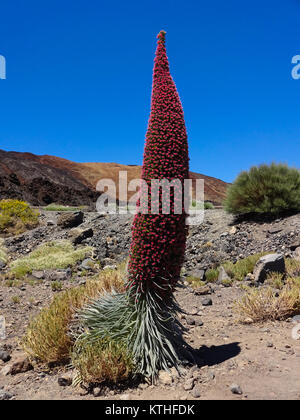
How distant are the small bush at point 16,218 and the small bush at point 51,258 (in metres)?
5.74

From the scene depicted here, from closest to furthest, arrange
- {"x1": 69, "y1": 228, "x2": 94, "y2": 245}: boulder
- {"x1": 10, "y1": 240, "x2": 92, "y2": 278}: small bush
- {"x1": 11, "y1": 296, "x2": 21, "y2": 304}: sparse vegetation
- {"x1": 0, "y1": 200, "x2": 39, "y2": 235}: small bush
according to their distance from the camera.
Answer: {"x1": 11, "y1": 296, "x2": 21, "y2": 304}: sparse vegetation → {"x1": 10, "y1": 240, "x2": 92, "y2": 278}: small bush → {"x1": 69, "y1": 228, "x2": 94, "y2": 245}: boulder → {"x1": 0, "y1": 200, "x2": 39, "y2": 235}: small bush

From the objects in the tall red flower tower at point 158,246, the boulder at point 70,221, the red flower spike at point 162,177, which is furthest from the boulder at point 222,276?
the boulder at point 70,221

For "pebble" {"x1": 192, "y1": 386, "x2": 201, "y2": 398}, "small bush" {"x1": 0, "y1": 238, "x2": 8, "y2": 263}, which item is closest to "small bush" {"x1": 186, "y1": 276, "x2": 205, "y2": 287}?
"pebble" {"x1": 192, "y1": 386, "x2": 201, "y2": 398}

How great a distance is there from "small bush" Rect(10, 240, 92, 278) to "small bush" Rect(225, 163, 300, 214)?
618 centimetres

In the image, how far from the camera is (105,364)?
152 inches

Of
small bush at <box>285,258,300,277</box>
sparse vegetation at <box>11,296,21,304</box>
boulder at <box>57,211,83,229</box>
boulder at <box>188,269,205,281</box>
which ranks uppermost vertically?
boulder at <box>57,211,83,229</box>

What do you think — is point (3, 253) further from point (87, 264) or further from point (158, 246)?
point (158, 246)

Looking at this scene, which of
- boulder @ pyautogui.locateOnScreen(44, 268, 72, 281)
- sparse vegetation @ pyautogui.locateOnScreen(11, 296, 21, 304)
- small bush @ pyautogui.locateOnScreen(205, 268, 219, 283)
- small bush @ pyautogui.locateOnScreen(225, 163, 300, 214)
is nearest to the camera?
sparse vegetation @ pyautogui.locateOnScreen(11, 296, 21, 304)

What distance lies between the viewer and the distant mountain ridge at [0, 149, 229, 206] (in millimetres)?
38531

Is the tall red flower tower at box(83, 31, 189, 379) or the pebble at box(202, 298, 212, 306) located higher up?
the tall red flower tower at box(83, 31, 189, 379)

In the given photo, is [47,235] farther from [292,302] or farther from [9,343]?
[292,302]

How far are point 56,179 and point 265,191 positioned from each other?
4471 cm
